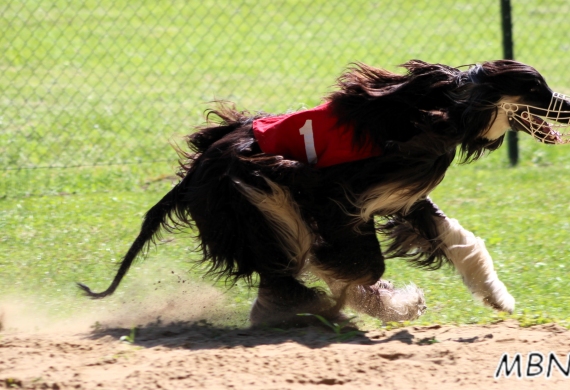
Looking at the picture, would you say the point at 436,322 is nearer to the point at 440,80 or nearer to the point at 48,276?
the point at 440,80

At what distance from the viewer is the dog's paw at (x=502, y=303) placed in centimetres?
397

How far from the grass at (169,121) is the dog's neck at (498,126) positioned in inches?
33.3

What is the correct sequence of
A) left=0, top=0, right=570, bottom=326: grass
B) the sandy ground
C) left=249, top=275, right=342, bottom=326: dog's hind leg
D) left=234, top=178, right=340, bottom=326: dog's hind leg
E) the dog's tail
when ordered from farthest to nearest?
left=0, top=0, right=570, bottom=326: grass, the dog's tail, left=249, top=275, right=342, bottom=326: dog's hind leg, left=234, top=178, right=340, bottom=326: dog's hind leg, the sandy ground

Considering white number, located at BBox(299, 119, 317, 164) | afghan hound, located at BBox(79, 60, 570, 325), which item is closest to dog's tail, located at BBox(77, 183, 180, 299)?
afghan hound, located at BBox(79, 60, 570, 325)

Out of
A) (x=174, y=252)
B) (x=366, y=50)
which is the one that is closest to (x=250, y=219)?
(x=174, y=252)

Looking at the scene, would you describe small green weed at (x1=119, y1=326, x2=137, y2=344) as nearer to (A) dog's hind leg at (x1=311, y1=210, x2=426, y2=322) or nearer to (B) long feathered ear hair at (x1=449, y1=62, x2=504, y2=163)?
(A) dog's hind leg at (x1=311, y1=210, x2=426, y2=322)

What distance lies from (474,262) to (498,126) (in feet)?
2.24

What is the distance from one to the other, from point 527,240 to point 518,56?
18.9ft

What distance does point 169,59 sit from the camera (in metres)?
10.2

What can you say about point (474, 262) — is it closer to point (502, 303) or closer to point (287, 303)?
point (502, 303)

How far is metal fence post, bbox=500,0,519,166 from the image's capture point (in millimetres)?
7281

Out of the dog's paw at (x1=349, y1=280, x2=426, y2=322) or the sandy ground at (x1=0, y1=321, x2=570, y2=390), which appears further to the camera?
the dog's paw at (x1=349, y1=280, x2=426, y2=322)

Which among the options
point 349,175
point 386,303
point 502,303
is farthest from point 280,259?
point 502,303

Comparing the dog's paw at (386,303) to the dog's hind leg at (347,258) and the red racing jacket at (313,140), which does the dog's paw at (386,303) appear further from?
the red racing jacket at (313,140)
